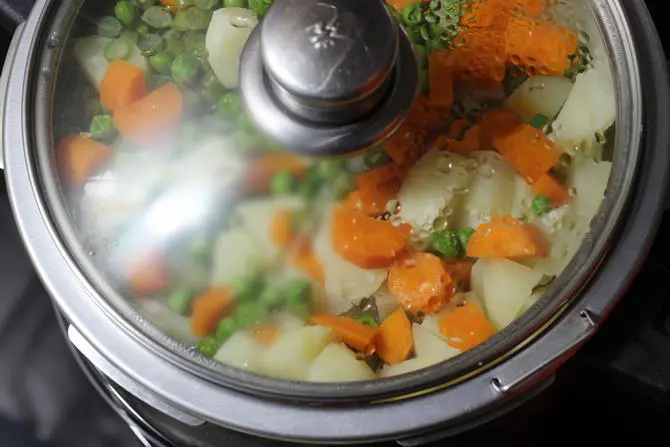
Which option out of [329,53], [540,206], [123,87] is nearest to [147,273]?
[123,87]

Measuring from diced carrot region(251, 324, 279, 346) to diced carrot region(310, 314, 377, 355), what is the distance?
51mm

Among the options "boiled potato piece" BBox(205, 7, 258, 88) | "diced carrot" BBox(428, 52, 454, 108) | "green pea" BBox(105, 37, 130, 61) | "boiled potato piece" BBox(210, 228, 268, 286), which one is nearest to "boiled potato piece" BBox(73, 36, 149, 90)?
"green pea" BBox(105, 37, 130, 61)

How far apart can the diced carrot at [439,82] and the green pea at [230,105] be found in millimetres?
265

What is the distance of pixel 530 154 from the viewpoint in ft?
3.57

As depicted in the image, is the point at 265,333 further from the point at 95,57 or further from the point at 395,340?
the point at 95,57

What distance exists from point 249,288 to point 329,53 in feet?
1.06

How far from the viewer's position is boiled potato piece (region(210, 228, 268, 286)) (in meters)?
1.04

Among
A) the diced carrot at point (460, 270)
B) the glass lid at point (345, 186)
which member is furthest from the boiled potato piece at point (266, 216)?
the diced carrot at point (460, 270)

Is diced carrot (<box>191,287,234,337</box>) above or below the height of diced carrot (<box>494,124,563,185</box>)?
below

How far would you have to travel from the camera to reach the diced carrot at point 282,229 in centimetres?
104

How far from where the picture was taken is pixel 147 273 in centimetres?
107

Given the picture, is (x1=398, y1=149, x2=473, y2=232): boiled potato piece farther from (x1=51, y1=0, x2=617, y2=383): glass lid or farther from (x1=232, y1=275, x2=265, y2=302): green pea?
(x1=232, y1=275, x2=265, y2=302): green pea

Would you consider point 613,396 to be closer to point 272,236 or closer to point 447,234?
point 447,234

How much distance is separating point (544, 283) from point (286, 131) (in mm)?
398
